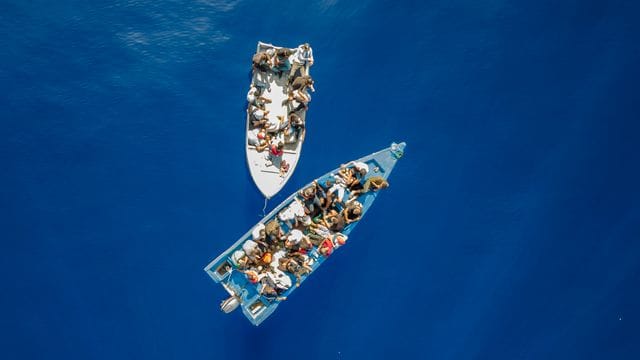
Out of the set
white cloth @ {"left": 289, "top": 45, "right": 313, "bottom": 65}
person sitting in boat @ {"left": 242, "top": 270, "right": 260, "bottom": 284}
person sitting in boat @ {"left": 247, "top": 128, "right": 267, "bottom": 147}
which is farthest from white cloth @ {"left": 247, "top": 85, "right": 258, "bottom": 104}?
person sitting in boat @ {"left": 242, "top": 270, "right": 260, "bottom": 284}

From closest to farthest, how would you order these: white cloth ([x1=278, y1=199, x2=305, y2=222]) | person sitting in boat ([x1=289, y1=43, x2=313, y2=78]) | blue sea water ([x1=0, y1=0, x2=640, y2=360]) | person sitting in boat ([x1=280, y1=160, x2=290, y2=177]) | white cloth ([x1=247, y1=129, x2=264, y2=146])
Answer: white cloth ([x1=278, y1=199, x2=305, y2=222]) → person sitting in boat ([x1=289, y1=43, x2=313, y2=78]) → white cloth ([x1=247, y1=129, x2=264, y2=146]) → person sitting in boat ([x1=280, y1=160, x2=290, y2=177]) → blue sea water ([x1=0, y1=0, x2=640, y2=360])

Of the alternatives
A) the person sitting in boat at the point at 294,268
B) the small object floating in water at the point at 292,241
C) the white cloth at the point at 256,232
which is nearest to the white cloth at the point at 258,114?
the small object floating in water at the point at 292,241

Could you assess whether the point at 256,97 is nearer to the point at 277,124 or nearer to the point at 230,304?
the point at 277,124

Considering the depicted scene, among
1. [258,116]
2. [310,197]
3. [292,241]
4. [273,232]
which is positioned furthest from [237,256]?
[258,116]

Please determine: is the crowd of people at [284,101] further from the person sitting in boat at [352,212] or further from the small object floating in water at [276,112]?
the person sitting in boat at [352,212]

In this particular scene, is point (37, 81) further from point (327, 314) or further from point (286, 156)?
point (327, 314)

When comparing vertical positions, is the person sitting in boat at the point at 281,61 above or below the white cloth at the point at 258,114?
above

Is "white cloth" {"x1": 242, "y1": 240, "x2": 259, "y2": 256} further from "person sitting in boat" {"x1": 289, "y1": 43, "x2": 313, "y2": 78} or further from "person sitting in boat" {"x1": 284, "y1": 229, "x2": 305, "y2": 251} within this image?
"person sitting in boat" {"x1": 289, "y1": 43, "x2": 313, "y2": 78}
